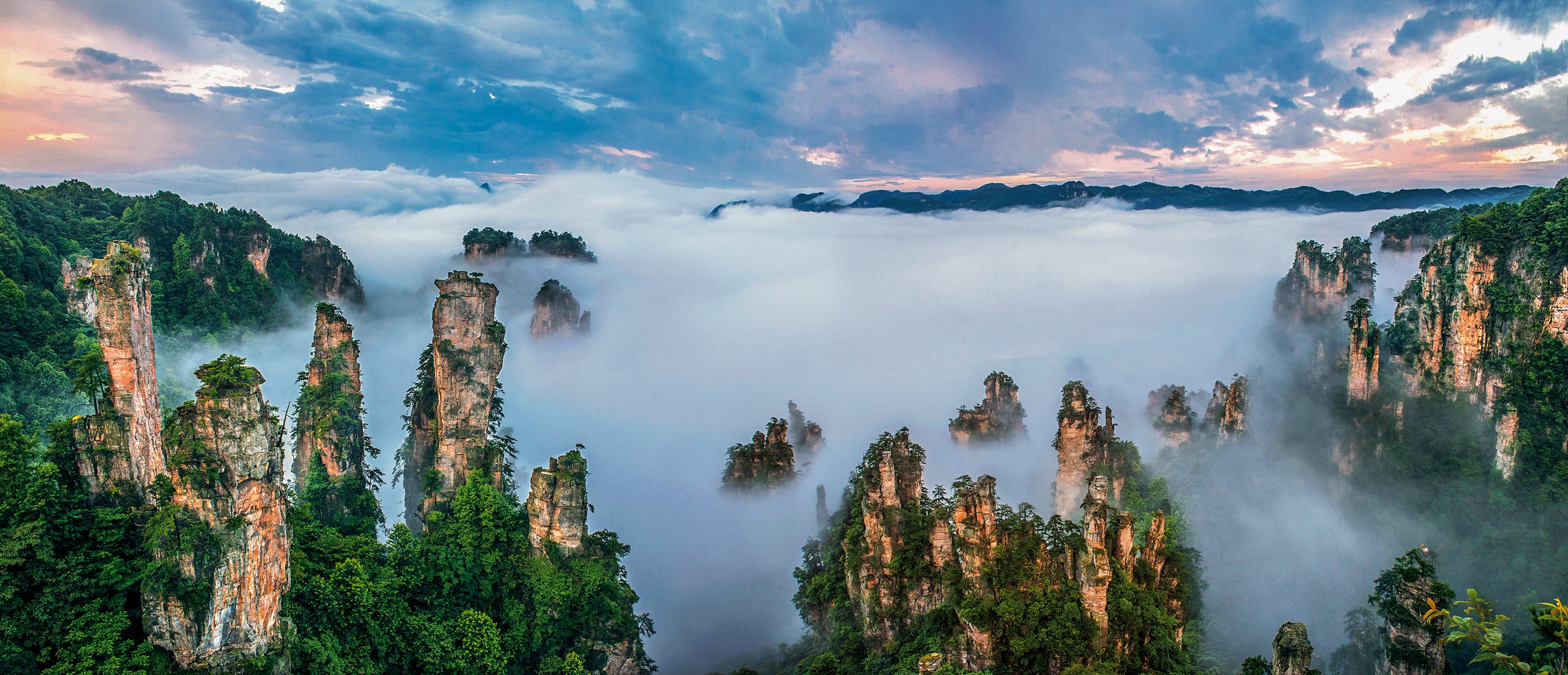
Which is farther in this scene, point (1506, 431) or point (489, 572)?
point (1506, 431)

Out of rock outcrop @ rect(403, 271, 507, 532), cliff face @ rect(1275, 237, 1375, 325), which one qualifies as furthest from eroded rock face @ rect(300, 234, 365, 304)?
cliff face @ rect(1275, 237, 1375, 325)

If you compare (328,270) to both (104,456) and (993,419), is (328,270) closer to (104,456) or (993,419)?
(104,456)

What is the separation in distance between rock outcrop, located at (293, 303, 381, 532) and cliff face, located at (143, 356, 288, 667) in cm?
1089

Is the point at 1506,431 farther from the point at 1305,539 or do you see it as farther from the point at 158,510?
the point at 158,510

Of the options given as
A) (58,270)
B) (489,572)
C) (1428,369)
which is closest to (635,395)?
(58,270)

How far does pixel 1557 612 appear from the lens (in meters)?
14.5

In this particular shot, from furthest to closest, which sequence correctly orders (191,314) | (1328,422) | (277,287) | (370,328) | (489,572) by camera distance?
(370,328) → (277,287) → (191,314) → (1328,422) → (489,572)

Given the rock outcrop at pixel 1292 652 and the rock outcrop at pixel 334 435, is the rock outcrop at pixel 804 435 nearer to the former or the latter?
the rock outcrop at pixel 334 435

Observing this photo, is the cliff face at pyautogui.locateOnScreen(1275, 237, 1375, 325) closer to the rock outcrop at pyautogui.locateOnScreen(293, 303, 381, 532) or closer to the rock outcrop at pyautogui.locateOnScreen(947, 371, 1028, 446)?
the rock outcrop at pyautogui.locateOnScreen(947, 371, 1028, 446)

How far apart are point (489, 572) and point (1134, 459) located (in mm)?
42386

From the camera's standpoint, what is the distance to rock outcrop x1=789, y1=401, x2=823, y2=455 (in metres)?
64.8

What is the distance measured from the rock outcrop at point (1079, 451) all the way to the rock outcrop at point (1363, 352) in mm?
22924

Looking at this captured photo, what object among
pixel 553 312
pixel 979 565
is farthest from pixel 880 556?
pixel 553 312

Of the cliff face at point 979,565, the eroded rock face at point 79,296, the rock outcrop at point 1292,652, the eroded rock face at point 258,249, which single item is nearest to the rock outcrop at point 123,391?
the cliff face at point 979,565
